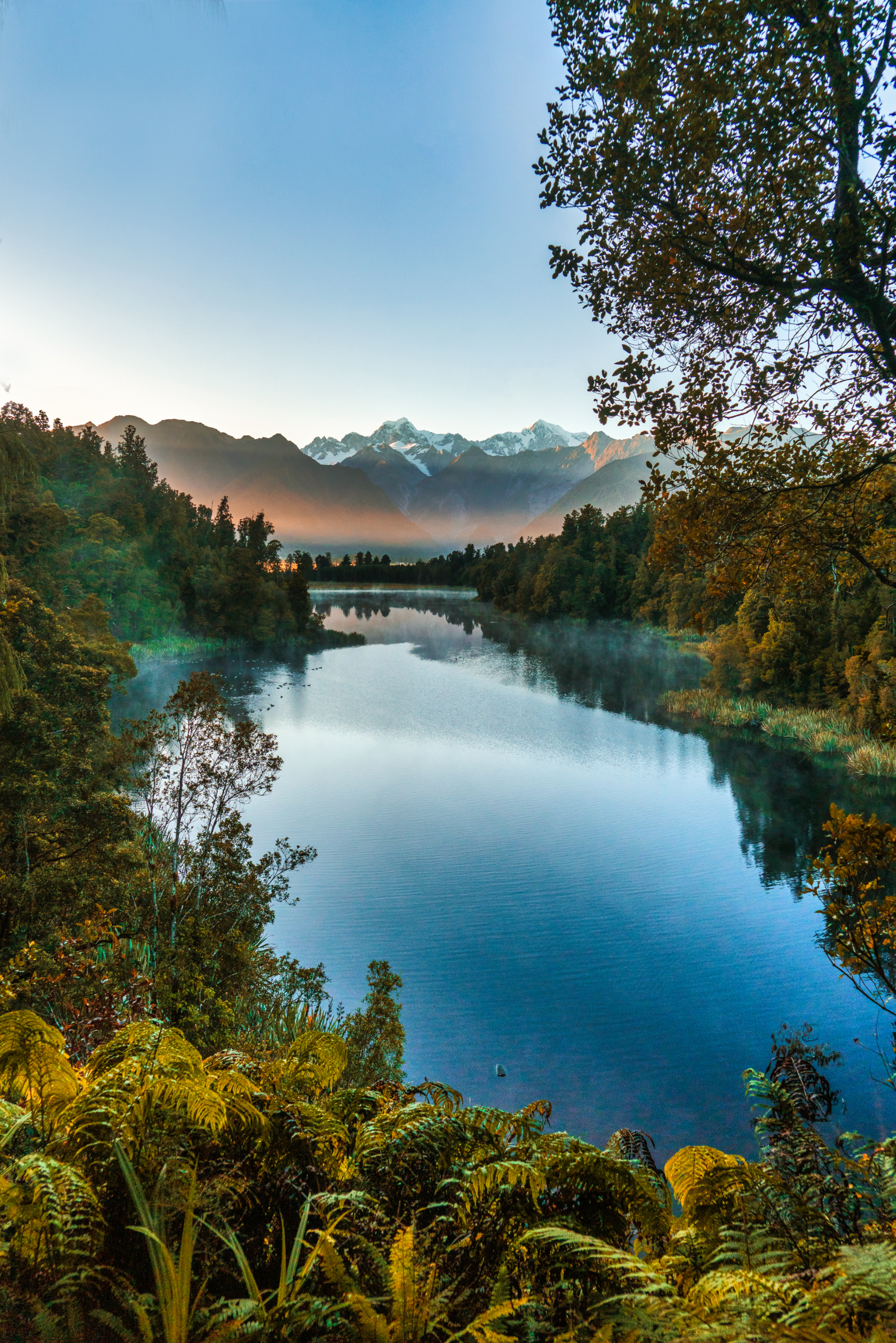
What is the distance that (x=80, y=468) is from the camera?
48.1 m

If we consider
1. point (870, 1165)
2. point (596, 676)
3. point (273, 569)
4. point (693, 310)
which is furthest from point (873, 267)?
point (273, 569)

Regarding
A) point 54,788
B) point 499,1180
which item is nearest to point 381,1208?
point 499,1180

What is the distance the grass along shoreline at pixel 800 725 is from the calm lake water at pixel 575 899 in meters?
1.07

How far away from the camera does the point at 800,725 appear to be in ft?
88.3

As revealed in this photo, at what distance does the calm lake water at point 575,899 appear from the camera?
8828 millimetres

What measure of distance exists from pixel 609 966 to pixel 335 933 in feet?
16.7

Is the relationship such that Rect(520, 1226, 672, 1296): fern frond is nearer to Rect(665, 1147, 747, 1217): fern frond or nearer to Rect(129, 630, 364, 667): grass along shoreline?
Rect(665, 1147, 747, 1217): fern frond

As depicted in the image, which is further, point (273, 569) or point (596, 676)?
point (273, 569)

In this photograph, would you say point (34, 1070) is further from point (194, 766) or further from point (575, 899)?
point (575, 899)

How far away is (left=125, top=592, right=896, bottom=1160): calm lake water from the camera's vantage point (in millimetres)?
8828

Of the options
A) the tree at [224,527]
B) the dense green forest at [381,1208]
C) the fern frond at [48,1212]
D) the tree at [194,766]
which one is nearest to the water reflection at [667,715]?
the dense green forest at [381,1208]

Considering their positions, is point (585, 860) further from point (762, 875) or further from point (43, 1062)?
point (43, 1062)

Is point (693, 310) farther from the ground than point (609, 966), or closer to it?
farther from the ground

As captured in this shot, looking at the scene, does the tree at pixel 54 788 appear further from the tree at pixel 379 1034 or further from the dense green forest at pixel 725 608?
the dense green forest at pixel 725 608
